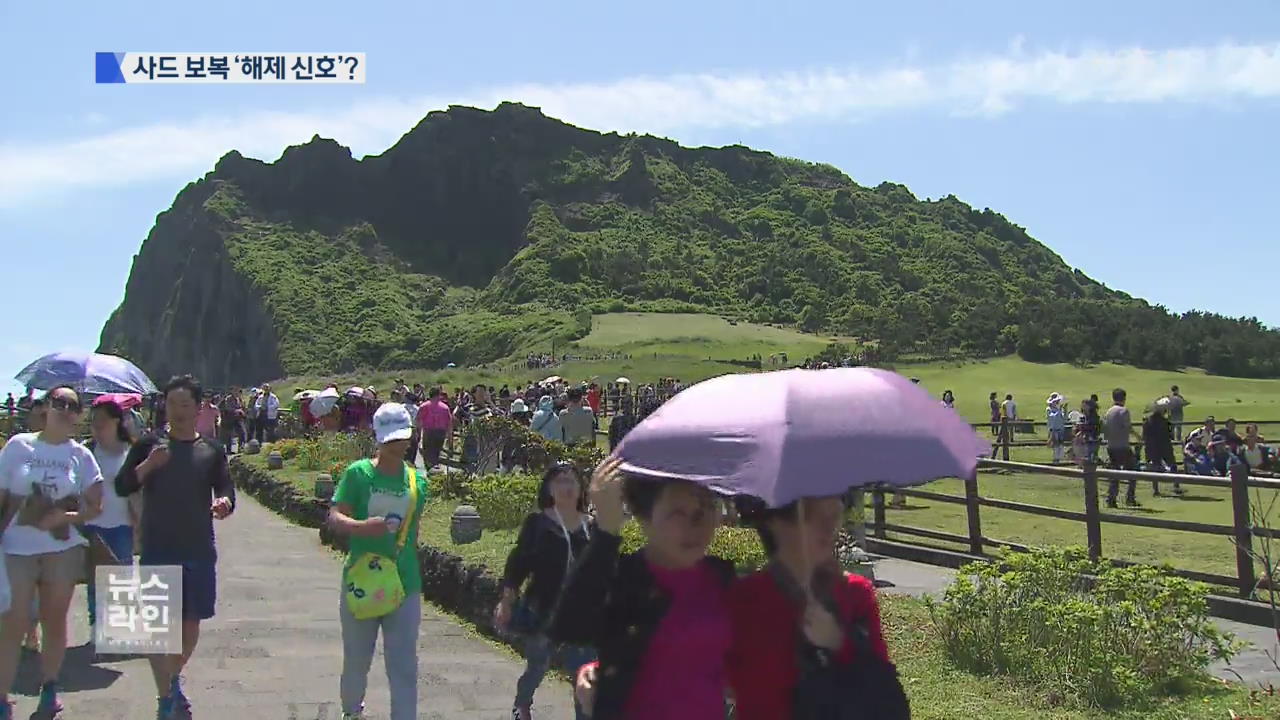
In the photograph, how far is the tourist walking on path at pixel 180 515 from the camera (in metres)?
5.89

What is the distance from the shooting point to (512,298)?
134 metres

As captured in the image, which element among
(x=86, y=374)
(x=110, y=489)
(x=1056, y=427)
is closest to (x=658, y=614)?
(x=110, y=489)

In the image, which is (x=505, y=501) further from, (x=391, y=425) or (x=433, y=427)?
(x=433, y=427)

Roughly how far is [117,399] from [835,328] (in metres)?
98.6

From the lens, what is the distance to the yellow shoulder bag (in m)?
5.46

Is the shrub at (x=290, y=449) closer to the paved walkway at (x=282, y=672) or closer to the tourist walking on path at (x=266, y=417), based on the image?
the tourist walking on path at (x=266, y=417)

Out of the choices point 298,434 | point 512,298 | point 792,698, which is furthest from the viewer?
point 512,298

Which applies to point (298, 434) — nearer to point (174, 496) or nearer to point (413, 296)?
point (174, 496)

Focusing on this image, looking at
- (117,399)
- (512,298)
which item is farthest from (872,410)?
(512,298)

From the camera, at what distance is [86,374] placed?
11688 mm

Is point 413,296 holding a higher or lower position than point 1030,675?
higher

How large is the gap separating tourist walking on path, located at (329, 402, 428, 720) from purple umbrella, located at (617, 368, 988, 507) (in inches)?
98.3
